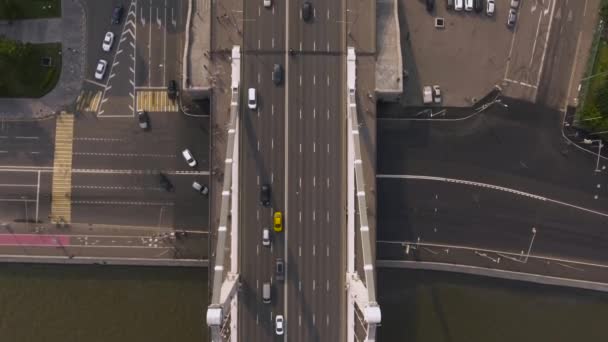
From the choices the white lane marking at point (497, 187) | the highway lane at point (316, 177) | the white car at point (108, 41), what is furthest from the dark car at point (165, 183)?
the white lane marking at point (497, 187)

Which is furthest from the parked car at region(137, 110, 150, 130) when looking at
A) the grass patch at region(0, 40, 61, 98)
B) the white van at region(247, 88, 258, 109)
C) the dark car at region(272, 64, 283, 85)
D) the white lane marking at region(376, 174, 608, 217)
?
the white lane marking at region(376, 174, 608, 217)

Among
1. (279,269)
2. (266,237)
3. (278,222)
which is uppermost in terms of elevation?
(278,222)

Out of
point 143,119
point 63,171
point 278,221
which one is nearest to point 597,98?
point 278,221

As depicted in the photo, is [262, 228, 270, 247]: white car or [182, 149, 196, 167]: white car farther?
[182, 149, 196, 167]: white car

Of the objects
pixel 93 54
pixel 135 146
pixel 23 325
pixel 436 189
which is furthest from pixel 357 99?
pixel 23 325

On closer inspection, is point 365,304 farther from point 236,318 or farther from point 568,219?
point 568,219

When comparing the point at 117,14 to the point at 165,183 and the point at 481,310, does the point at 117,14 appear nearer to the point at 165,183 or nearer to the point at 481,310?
the point at 165,183

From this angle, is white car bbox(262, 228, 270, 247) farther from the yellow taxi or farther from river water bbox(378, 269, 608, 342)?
river water bbox(378, 269, 608, 342)
